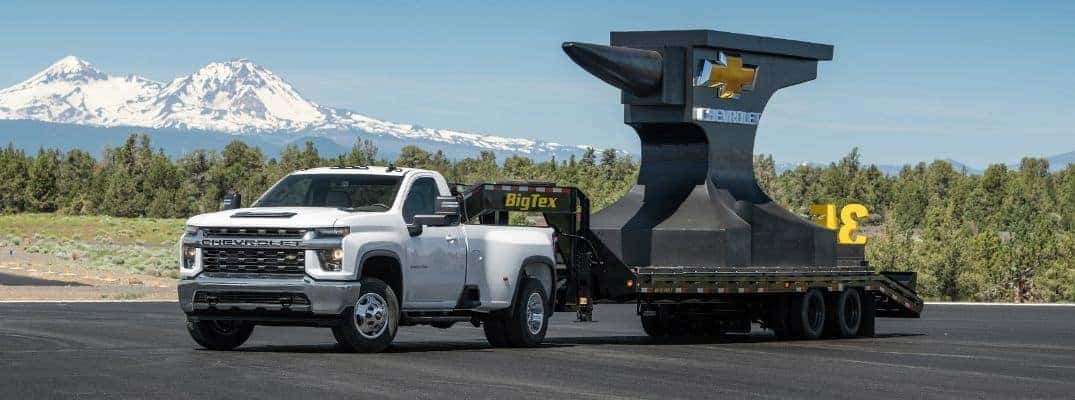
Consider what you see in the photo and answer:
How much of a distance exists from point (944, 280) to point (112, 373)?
225 ft

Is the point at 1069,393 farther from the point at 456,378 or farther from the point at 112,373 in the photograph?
the point at 112,373

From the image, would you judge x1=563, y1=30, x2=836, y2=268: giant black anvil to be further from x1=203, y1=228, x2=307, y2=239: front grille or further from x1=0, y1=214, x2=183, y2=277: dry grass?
x1=0, y1=214, x2=183, y2=277: dry grass

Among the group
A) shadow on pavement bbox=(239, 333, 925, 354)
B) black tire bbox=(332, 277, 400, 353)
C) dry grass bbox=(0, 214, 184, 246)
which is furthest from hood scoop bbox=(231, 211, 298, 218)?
dry grass bbox=(0, 214, 184, 246)

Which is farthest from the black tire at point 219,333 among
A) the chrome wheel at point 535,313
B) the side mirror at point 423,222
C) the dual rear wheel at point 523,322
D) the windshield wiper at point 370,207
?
the chrome wheel at point 535,313

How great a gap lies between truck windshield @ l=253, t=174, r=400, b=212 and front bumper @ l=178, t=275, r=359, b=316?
1382mm

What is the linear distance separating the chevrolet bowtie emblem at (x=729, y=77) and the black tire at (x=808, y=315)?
11.0ft

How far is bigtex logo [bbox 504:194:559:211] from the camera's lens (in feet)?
74.8

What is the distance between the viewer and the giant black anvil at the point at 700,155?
2580cm

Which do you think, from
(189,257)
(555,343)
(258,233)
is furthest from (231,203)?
(555,343)

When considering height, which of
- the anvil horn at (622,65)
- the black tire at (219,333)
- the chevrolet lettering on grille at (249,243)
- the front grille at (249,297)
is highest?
the anvil horn at (622,65)

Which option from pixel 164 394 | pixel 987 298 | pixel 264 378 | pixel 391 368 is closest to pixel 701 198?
pixel 391 368

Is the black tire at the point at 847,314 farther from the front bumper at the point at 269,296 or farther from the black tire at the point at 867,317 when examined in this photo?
the front bumper at the point at 269,296

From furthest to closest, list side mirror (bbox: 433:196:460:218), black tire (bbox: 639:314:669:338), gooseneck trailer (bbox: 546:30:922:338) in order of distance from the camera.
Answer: black tire (bbox: 639:314:669:338)
gooseneck trailer (bbox: 546:30:922:338)
side mirror (bbox: 433:196:460:218)

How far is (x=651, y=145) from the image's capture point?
2697cm
